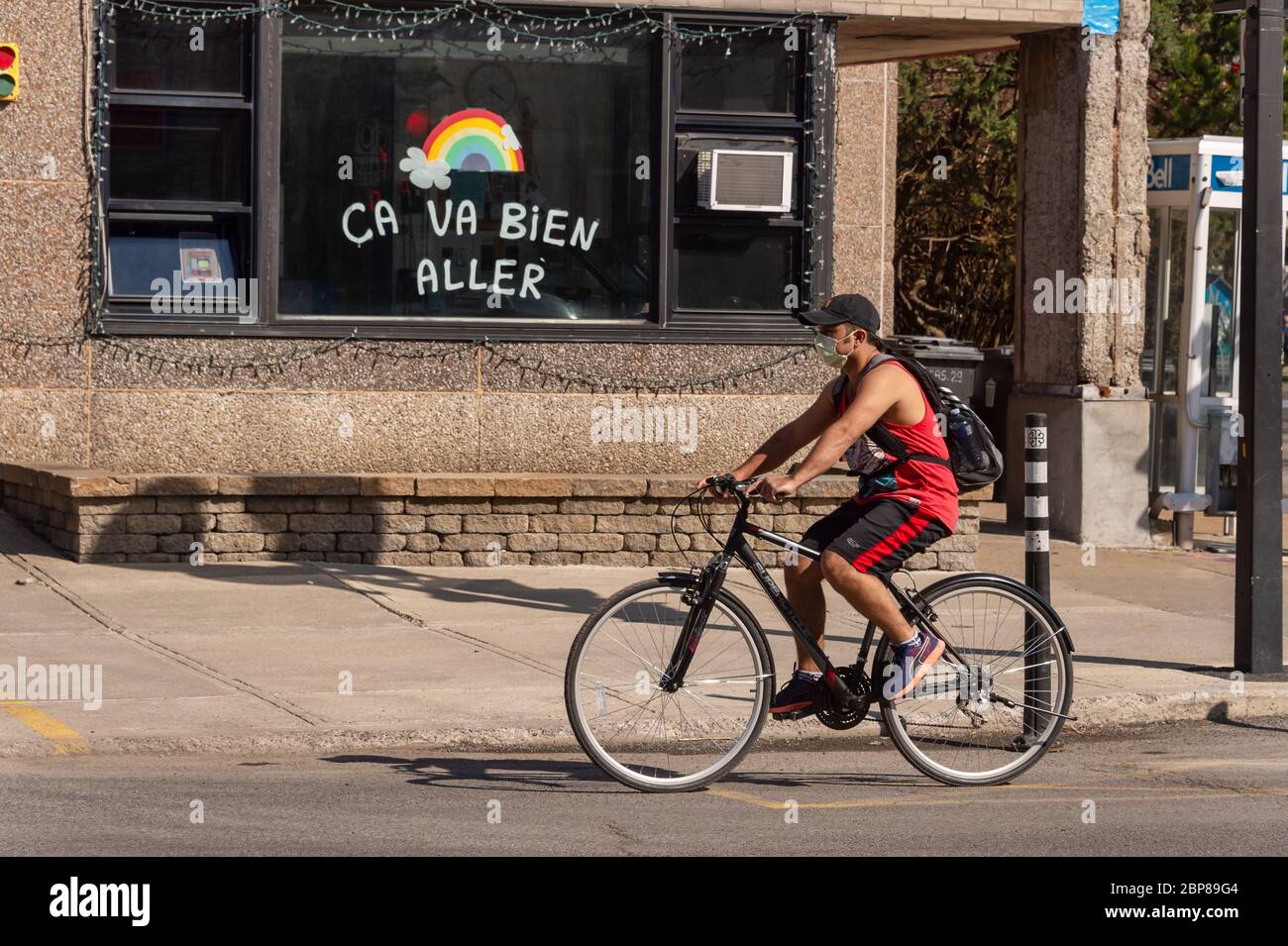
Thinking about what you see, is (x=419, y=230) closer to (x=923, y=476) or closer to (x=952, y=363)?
(x=952, y=363)

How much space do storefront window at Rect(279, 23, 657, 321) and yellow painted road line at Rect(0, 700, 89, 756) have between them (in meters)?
5.08

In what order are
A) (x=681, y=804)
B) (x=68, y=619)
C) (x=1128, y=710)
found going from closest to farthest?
(x=681, y=804) < (x=1128, y=710) < (x=68, y=619)

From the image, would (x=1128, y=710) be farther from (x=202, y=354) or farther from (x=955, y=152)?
(x=955, y=152)

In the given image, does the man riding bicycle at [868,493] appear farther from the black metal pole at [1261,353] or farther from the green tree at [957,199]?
the green tree at [957,199]

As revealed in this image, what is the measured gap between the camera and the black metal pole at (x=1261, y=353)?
9109mm

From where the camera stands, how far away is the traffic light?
39.3ft

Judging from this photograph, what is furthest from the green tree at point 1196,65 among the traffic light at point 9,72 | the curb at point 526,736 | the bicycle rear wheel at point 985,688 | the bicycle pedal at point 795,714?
the bicycle pedal at point 795,714

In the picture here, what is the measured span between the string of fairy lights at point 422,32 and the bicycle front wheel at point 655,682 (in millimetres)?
6127

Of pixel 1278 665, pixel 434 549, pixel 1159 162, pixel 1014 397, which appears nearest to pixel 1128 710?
pixel 1278 665

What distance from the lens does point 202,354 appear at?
1227cm

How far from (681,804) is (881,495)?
1.36 meters

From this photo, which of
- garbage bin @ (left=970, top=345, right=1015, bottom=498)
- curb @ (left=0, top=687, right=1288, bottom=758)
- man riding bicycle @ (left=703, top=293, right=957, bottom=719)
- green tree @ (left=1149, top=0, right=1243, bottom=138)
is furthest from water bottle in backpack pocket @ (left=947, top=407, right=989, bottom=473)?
green tree @ (left=1149, top=0, right=1243, bottom=138)

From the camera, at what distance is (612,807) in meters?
6.61

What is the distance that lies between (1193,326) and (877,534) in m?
8.35
